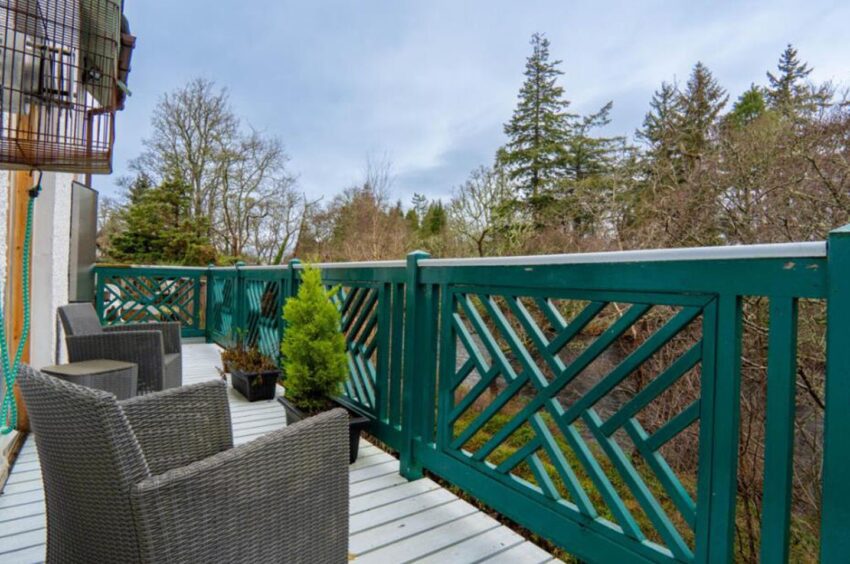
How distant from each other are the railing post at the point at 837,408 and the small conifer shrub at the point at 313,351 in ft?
7.33

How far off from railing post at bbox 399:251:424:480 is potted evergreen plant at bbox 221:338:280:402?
2.01 metres

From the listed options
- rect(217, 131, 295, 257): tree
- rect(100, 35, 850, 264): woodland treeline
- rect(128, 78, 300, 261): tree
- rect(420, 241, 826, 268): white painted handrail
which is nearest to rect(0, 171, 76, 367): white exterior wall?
rect(420, 241, 826, 268): white painted handrail

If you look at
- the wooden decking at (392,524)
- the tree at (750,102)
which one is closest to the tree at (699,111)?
the tree at (750,102)

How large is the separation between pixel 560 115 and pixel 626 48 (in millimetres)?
8953

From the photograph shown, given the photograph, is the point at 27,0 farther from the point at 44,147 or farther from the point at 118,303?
the point at 118,303

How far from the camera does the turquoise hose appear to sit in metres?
1.75

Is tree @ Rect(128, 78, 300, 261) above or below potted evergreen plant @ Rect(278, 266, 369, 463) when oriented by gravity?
above

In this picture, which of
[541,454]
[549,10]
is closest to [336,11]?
[549,10]

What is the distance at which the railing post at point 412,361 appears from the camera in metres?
2.42

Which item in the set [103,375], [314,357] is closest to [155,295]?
[103,375]

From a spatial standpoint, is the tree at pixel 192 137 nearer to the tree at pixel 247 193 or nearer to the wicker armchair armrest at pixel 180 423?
the tree at pixel 247 193

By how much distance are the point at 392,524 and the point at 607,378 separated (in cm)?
120

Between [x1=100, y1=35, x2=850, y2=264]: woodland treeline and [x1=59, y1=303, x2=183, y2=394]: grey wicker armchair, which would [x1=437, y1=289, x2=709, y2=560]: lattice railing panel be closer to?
[x1=59, y1=303, x2=183, y2=394]: grey wicker armchair

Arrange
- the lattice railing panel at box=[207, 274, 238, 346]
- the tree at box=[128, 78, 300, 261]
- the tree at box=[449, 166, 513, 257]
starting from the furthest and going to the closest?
1. the tree at box=[128, 78, 300, 261]
2. the tree at box=[449, 166, 513, 257]
3. the lattice railing panel at box=[207, 274, 238, 346]
